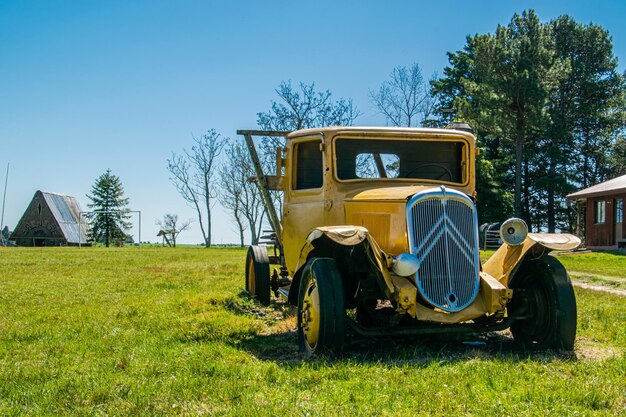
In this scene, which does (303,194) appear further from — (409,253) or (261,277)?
(261,277)

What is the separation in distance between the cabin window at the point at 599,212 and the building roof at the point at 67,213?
4110cm

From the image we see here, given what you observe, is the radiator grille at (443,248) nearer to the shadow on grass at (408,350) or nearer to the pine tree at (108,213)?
the shadow on grass at (408,350)

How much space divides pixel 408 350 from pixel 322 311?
3.31 feet

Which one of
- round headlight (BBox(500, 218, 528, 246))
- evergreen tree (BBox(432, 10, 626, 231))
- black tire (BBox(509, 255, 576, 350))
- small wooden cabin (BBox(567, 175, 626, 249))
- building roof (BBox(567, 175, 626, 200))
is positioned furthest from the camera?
evergreen tree (BBox(432, 10, 626, 231))

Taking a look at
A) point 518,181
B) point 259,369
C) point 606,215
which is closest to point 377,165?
point 259,369

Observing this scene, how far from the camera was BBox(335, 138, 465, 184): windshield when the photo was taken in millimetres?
7215

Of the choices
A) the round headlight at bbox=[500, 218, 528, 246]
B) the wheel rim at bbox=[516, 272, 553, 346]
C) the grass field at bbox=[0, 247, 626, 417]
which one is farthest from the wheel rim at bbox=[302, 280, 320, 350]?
the wheel rim at bbox=[516, 272, 553, 346]

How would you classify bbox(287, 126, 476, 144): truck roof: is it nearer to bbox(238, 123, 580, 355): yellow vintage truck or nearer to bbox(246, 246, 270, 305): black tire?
bbox(238, 123, 580, 355): yellow vintage truck

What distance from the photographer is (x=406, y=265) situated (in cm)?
561

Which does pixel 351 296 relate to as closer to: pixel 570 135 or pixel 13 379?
pixel 13 379

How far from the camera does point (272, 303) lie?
979 centimetres

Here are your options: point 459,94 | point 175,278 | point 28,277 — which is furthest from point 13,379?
point 459,94

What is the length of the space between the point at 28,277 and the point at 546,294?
449 inches

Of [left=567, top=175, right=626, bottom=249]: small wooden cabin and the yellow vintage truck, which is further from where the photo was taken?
[left=567, top=175, right=626, bottom=249]: small wooden cabin
